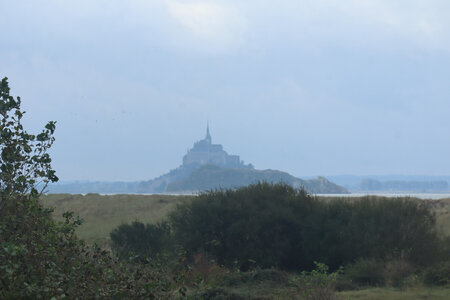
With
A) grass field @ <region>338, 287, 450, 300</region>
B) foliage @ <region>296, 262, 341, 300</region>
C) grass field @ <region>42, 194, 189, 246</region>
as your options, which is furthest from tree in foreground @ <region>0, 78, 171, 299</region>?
grass field @ <region>42, 194, 189, 246</region>

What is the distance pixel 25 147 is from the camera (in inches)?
378

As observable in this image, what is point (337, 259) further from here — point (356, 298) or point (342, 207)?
point (356, 298)

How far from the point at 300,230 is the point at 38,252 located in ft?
42.9

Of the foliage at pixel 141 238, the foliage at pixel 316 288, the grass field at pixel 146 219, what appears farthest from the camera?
the foliage at pixel 141 238

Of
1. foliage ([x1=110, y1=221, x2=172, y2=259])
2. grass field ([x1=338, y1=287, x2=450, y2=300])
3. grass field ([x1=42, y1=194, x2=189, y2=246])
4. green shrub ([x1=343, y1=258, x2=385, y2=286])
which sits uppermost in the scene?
grass field ([x1=42, y1=194, x2=189, y2=246])

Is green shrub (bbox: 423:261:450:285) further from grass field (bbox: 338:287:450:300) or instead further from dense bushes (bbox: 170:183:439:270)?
dense bushes (bbox: 170:183:439:270)

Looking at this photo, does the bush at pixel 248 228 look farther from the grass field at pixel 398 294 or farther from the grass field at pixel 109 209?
the grass field at pixel 109 209

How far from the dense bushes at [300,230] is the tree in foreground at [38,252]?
10593mm

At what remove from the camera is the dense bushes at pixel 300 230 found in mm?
19641

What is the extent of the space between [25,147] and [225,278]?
8.46m

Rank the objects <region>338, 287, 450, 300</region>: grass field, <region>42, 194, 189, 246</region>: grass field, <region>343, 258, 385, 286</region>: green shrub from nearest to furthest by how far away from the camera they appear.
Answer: <region>338, 287, 450, 300</region>: grass field, <region>343, 258, 385, 286</region>: green shrub, <region>42, 194, 189, 246</region>: grass field

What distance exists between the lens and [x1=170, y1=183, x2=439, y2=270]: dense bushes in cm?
1964

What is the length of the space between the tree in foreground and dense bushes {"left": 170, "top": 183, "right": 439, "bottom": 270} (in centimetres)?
1059

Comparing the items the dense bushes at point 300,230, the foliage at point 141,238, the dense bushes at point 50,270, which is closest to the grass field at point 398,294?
the dense bushes at point 300,230
